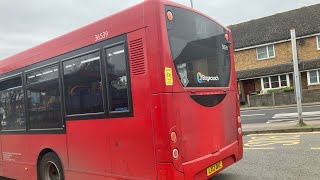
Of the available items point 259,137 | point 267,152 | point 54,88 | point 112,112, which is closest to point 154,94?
point 112,112

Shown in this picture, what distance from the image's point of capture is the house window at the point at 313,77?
33094mm

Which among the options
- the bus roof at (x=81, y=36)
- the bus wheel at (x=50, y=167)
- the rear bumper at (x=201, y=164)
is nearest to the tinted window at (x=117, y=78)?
the bus roof at (x=81, y=36)

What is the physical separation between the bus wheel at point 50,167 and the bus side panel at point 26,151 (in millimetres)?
171

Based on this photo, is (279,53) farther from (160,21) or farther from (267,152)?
(160,21)

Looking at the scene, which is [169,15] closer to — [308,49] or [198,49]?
[198,49]

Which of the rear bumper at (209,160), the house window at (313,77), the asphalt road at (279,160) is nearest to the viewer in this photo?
the rear bumper at (209,160)

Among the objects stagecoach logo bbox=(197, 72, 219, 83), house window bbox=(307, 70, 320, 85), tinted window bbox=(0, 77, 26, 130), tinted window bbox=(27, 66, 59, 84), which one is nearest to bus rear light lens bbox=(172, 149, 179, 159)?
stagecoach logo bbox=(197, 72, 219, 83)

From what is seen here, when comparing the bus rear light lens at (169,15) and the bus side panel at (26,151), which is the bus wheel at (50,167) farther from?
the bus rear light lens at (169,15)

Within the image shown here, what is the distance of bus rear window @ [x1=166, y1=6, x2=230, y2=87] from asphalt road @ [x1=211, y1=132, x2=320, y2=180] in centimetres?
213

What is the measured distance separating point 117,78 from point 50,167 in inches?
116

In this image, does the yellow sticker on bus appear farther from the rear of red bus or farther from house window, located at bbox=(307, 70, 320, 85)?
house window, located at bbox=(307, 70, 320, 85)

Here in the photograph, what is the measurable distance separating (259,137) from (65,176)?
840cm

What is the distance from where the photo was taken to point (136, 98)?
5.23m

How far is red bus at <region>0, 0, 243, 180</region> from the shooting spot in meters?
5.05
